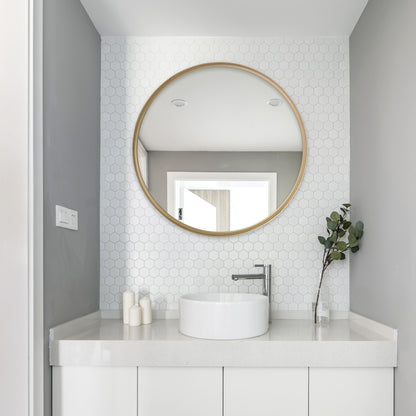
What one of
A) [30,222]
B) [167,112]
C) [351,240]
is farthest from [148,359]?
[167,112]

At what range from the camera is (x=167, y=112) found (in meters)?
2.17

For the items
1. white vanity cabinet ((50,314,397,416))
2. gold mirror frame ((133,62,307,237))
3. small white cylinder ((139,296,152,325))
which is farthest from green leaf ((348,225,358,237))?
small white cylinder ((139,296,152,325))

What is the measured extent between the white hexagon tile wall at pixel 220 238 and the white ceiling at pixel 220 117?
0.23 ft

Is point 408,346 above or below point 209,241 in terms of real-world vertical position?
below

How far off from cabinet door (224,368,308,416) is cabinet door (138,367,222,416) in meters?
0.04

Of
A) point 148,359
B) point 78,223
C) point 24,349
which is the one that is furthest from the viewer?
point 78,223

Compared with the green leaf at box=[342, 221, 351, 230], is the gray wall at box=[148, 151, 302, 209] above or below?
above

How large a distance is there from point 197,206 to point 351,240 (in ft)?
2.42

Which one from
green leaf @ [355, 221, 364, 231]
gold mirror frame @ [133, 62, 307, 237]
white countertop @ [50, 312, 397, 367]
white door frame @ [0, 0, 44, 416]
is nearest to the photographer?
white door frame @ [0, 0, 44, 416]

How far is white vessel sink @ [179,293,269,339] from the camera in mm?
1610

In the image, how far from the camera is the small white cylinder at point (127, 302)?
6.47 ft

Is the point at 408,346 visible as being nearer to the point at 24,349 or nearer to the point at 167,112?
the point at 24,349

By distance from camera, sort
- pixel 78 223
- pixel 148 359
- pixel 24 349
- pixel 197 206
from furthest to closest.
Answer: pixel 197 206 → pixel 78 223 → pixel 148 359 → pixel 24 349

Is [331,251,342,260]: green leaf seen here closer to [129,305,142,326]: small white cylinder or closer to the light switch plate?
[129,305,142,326]: small white cylinder
